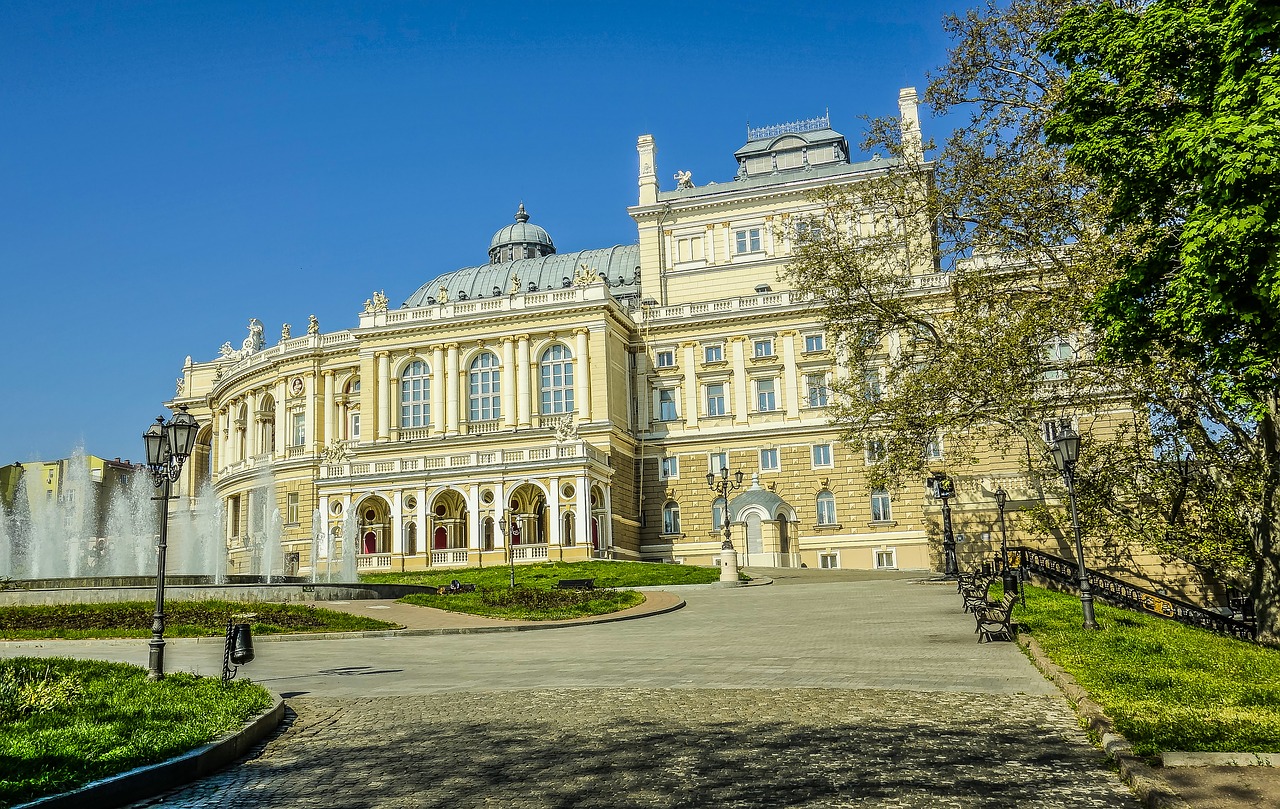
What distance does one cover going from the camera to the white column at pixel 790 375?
62094 mm

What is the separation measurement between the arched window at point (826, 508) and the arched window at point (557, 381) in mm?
15243

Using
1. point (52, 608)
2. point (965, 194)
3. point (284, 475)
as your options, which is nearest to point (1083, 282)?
point (965, 194)

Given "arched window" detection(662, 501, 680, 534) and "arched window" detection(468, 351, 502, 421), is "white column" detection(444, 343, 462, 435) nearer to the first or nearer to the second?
"arched window" detection(468, 351, 502, 421)

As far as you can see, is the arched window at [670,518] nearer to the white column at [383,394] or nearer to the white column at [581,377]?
the white column at [581,377]

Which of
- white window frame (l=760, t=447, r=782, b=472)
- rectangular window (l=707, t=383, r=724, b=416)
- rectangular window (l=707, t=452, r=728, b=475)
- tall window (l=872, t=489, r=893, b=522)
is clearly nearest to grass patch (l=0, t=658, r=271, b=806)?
tall window (l=872, t=489, r=893, b=522)

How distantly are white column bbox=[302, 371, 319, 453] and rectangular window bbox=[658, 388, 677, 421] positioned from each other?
22.4 meters

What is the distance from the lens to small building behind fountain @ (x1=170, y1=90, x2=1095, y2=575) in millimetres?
54812

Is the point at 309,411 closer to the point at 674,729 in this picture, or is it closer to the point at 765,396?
the point at 765,396

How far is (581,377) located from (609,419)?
3.02m

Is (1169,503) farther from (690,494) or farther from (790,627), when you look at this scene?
(690,494)

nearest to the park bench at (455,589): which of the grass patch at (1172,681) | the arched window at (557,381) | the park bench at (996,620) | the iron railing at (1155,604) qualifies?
the iron railing at (1155,604)

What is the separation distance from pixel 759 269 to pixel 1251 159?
55.9m

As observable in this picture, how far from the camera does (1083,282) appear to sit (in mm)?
24422

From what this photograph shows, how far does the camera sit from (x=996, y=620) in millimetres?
18703
